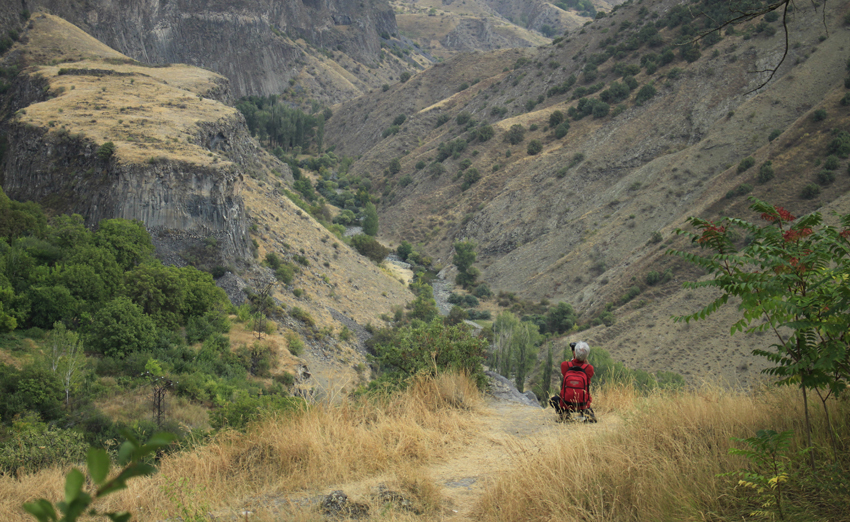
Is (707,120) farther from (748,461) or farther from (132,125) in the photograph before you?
(748,461)

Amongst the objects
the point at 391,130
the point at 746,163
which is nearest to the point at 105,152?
the point at 746,163

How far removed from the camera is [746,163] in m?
39.2

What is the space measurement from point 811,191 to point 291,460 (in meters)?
38.1

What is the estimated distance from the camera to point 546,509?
442cm

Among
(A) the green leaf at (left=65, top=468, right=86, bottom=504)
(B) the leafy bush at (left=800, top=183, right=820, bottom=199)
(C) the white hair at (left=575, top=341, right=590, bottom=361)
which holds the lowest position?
(C) the white hair at (left=575, top=341, right=590, bottom=361)

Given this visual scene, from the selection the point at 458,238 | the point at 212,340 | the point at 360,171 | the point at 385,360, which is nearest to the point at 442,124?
the point at 360,171

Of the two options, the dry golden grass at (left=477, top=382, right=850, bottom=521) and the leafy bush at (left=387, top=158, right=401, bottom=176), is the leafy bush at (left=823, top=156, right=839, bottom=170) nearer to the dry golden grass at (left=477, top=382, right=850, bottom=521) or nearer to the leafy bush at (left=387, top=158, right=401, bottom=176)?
the dry golden grass at (left=477, top=382, right=850, bottom=521)

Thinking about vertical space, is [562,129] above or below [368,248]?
above

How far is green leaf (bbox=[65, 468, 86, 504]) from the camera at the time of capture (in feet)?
4.29

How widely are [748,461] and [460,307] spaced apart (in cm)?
4086

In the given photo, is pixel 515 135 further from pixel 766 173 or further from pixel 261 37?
pixel 261 37

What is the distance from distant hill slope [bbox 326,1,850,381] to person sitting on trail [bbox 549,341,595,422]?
71.3 feet

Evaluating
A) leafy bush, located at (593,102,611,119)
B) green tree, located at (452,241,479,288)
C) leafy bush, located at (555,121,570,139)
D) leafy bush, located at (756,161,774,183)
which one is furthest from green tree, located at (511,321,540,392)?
leafy bush, located at (593,102,611,119)

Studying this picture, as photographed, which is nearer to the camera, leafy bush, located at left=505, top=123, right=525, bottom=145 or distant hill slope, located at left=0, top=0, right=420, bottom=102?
leafy bush, located at left=505, top=123, right=525, bottom=145
